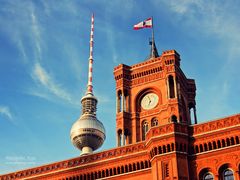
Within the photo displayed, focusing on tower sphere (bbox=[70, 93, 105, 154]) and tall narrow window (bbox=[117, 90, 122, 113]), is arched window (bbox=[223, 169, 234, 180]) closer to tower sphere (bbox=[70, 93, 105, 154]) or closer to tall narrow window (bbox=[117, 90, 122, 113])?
tall narrow window (bbox=[117, 90, 122, 113])

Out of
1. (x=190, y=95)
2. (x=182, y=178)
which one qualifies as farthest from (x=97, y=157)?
(x=190, y=95)

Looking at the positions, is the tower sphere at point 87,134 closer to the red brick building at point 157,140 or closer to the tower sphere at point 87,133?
the tower sphere at point 87,133

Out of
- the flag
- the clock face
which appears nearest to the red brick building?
the clock face

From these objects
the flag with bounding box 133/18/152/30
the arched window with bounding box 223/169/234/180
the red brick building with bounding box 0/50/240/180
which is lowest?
the arched window with bounding box 223/169/234/180

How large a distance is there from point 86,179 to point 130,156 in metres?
6.38

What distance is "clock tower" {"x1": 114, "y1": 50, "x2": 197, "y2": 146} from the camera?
68.9 metres

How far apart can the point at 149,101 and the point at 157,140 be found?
21.7m

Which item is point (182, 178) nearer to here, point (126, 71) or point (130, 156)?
point (130, 156)

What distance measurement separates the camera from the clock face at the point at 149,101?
71.0 metres

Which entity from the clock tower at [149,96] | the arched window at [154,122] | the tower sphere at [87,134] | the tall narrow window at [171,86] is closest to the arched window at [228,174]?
the clock tower at [149,96]

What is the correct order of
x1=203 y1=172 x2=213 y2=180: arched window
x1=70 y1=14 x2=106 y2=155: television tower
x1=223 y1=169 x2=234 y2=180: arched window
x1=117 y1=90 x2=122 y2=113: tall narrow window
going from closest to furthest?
x1=223 y1=169 x2=234 y2=180: arched window → x1=203 y1=172 x2=213 y2=180: arched window → x1=117 y1=90 x2=122 y2=113: tall narrow window → x1=70 y1=14 x2=106 y2=155: television tower

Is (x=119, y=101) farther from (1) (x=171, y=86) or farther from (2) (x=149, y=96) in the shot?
(1) (x=171, y=86)

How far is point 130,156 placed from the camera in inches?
2108

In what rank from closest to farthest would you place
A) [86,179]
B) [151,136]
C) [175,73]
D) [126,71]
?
[151,136], [86,179], [175,73], [126,71]
